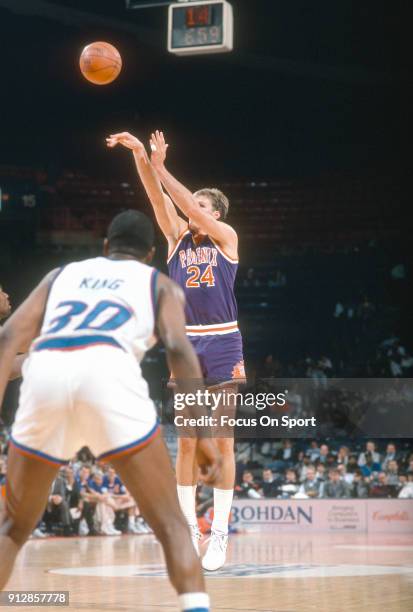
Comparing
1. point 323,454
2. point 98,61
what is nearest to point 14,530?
point 98,61

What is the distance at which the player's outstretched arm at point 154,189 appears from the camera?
6727 millimetres

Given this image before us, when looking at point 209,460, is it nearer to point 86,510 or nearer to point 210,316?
point 210,316

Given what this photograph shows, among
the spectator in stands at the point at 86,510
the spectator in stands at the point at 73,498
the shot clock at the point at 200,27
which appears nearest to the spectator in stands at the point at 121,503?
the spectator in stands at the point at 86,510

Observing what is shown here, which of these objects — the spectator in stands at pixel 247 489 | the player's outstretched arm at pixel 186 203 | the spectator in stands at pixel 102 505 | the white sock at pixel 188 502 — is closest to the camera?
the player's outstretched arm at pixel 186 203

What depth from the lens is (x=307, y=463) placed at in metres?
20.0

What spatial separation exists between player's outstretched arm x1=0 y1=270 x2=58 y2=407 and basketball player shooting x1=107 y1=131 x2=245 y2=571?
297 cm

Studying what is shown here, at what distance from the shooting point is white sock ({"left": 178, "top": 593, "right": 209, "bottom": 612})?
149 inches

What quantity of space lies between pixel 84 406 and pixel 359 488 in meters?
16.3

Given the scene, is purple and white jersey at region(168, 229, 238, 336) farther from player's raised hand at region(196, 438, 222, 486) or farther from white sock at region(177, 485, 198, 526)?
player's raised hand at region(196, 438, 222, 486)

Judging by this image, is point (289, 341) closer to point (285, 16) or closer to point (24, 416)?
point (285, 16)

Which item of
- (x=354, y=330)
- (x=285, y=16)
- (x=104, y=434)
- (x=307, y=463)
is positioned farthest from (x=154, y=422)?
(x=285, y=16)

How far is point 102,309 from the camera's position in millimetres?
4020

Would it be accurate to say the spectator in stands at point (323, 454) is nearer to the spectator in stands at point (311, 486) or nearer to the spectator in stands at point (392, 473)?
the spectator in stands at point (311, 486)

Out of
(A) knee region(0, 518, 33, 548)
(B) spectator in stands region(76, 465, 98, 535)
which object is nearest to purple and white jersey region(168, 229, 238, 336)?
(A) knee region(0, 518, 33, 548)
